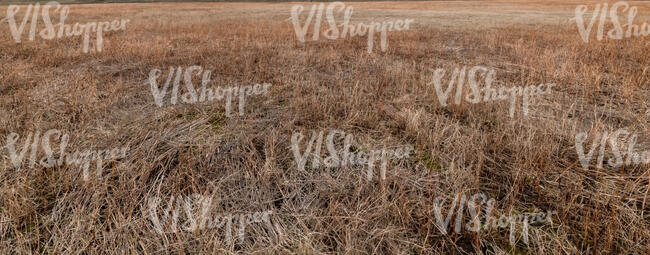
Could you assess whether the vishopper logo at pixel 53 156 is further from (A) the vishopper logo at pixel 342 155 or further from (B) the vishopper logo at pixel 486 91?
(B) the vishopper logo at pixel 486 91

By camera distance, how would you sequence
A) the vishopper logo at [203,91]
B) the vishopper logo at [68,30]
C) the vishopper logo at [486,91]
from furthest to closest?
the vishopper logo at [68,30], the vishopper logo at [203,91], the vishopper logo at [486,91]

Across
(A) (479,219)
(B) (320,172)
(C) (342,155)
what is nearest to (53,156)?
(B) (320,172)

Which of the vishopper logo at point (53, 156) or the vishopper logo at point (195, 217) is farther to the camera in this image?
the vishopper logo at point (53, 156)

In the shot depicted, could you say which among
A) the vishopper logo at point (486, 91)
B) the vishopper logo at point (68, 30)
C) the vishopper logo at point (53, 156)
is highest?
the vishopper logo at point (68, 30)

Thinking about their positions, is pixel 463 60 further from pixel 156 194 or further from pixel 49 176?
pixel 49 176

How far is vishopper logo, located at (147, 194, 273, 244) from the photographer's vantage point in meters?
2.38

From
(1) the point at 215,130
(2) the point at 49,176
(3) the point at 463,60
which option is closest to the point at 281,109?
(1) the point at 215,130

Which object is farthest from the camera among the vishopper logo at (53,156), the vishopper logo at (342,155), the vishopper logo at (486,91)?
the vishopper logo at (486,91)

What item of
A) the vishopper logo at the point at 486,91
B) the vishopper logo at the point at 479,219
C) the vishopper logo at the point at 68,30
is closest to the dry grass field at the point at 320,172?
the vishopper logo at the point at 479,219

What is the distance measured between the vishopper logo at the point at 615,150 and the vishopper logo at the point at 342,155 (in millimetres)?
1813

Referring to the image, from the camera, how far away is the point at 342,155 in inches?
133

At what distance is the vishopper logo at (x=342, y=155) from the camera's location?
3191 millimetres

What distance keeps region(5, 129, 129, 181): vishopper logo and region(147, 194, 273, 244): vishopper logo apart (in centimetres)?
85

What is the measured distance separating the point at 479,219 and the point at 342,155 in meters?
1.51
